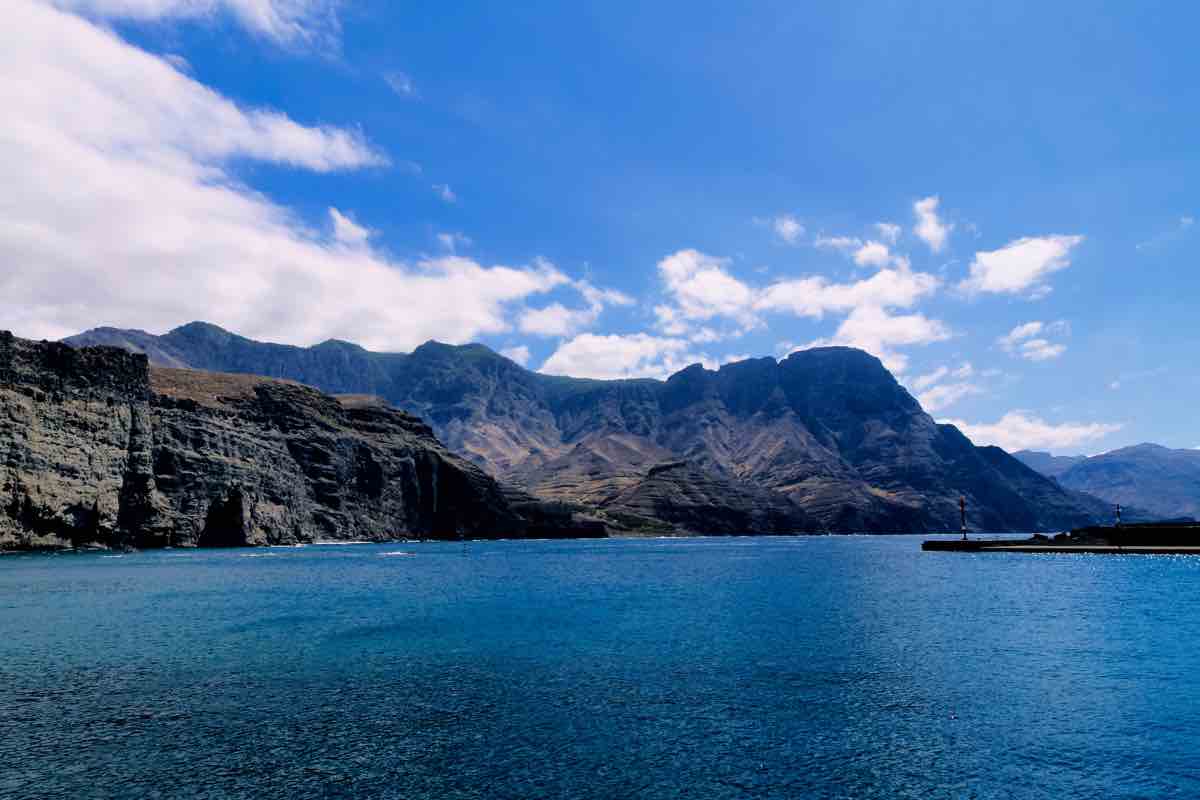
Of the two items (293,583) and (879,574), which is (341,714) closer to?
(293,583)

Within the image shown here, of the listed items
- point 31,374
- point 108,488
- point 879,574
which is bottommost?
point 879,574

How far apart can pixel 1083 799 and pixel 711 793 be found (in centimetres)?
1150

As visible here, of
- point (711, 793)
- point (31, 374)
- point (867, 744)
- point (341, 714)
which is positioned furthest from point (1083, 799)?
point (31, 374)

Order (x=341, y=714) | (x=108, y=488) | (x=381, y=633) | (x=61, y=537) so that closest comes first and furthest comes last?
(x=341, y=714)
(x=381, y=633)
(x=61, y=537)
(x=108, y=488)

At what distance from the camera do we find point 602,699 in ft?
115

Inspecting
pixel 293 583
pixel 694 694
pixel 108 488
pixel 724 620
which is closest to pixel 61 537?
pixel 108 488

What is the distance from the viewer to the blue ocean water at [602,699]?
24.9 meters

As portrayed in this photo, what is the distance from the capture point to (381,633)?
183 feet

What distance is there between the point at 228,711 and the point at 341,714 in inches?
203

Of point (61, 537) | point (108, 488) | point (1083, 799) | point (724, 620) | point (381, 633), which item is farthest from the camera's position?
point (108, 488)

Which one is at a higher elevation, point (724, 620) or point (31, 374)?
point (31, 374)

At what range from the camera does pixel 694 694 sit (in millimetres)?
36000

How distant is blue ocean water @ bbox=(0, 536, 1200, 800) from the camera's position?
2494 centimetres

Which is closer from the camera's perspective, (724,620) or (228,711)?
(228,711)
